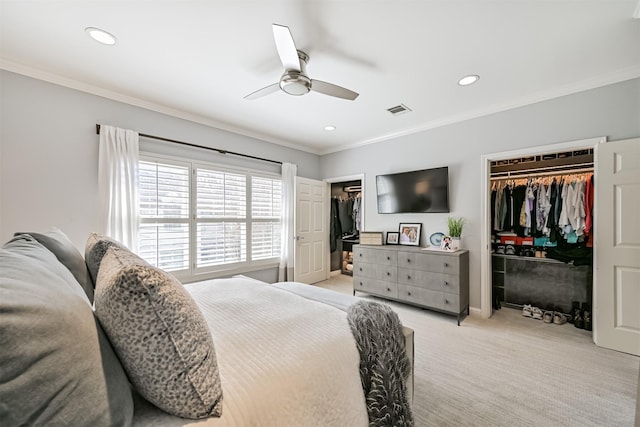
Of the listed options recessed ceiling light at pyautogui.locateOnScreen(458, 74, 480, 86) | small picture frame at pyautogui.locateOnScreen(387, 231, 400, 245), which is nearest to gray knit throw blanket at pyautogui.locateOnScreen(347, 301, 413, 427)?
recessed ceiling light at pyautogui.locateOnScreen(458, 74, 480, 86)

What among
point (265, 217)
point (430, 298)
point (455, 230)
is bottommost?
point (430, 298)

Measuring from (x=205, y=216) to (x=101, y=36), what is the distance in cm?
212

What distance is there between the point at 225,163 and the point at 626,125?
4.50 metres

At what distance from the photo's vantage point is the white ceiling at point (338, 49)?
171 centimetres

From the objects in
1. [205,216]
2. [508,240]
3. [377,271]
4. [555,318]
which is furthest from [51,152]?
[555,318]

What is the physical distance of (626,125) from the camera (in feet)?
7.99

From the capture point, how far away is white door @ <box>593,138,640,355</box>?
2318 mm

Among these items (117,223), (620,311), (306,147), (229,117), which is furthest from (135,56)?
(620,311)

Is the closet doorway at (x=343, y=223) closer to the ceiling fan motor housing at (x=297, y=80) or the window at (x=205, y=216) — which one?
the window at (x=205, y=216)

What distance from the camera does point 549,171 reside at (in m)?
3.70

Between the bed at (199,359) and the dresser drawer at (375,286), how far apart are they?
2.16 metres

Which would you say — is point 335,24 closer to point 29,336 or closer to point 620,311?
point 29,336

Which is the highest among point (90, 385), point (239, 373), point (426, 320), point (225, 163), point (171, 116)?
point (171, 116)

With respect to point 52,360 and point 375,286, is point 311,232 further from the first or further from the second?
point 52,360
